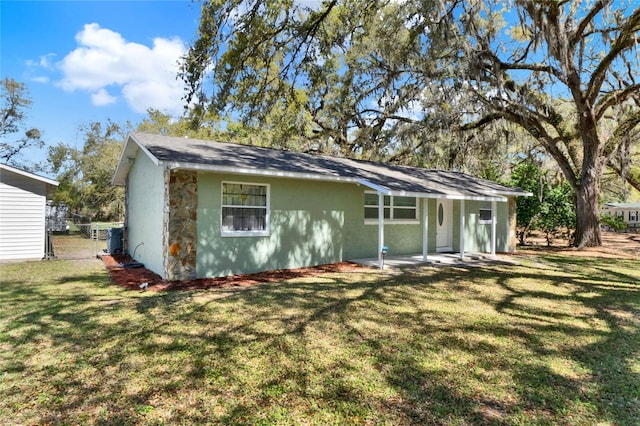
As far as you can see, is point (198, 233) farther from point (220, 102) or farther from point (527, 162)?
point (527, 162)

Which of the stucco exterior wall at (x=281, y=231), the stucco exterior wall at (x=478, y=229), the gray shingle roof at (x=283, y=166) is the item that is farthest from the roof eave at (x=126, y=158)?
the stucco exterior wall at (x=478, y=229)

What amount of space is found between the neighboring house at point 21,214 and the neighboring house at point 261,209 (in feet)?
8.38

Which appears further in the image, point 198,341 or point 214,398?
point 198,341

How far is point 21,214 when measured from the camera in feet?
37.8

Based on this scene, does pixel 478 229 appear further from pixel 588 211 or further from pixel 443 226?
pixel 588 211

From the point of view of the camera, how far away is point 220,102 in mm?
8453

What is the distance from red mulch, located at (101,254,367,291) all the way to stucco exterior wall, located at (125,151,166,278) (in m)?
0.30

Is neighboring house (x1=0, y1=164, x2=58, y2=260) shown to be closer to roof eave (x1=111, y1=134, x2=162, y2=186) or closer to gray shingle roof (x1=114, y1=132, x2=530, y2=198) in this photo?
roof eave (x1=111, y1=134, x2=162, y2=186)

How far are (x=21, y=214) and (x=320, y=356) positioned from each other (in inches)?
489

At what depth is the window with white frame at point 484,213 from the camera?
1351cm

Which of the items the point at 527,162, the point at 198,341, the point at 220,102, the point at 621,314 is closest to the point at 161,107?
the point at 220,102

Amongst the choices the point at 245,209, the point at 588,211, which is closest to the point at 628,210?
the point at 588,211

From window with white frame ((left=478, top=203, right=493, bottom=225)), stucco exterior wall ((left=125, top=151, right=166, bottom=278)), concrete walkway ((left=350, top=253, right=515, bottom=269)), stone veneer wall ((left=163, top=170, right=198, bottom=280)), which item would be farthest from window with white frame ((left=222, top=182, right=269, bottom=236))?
window with white frame ((left=478, top=203, right=493, bottom=225))

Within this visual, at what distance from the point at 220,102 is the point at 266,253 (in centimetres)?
381
